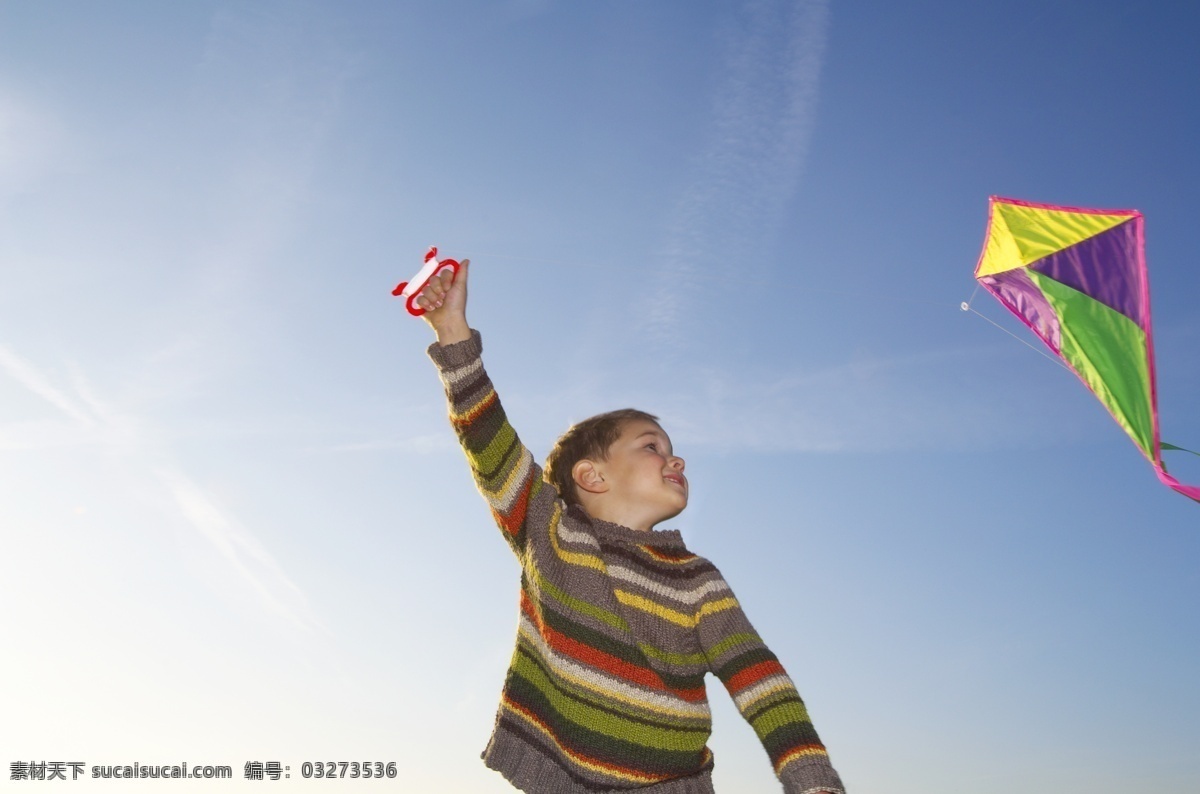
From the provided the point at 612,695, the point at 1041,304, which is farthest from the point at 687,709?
the point at 1041,304

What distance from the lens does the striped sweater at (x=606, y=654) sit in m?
2.69

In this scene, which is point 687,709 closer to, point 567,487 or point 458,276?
point 567,487

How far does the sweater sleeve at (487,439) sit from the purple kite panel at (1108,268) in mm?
4063

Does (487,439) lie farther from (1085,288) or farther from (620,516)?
(1085,288)

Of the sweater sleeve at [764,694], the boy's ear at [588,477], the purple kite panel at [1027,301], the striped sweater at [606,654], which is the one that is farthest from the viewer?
the purple kite panel at [1027,301]

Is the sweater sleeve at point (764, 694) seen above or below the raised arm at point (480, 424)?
below

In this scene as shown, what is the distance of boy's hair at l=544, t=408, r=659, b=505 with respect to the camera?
A: 3455 millimetres

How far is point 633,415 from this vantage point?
3.55 m

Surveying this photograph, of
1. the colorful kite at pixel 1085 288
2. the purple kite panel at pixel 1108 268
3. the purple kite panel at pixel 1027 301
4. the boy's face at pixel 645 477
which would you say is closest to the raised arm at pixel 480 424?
the boy's face at pixel 645 477

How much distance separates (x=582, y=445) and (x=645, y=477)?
36cm

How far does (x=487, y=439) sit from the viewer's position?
295cm

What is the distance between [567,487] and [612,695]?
0.94m

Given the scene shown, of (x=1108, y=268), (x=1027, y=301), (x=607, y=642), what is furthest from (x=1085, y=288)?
(x=607, y=642)

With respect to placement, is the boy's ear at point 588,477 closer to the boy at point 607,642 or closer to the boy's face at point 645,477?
the boy's face at point 645,477
